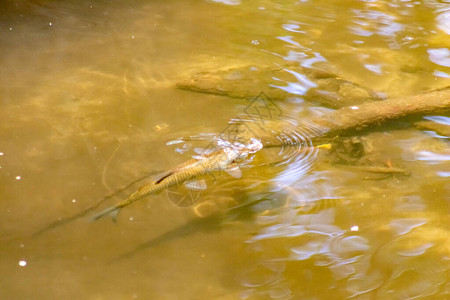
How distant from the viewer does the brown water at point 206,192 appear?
2678 mm

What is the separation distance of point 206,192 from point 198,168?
24 cm

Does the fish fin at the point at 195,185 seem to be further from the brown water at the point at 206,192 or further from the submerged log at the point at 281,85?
the submerged log at the point at 281,85

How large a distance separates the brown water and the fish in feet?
0.41

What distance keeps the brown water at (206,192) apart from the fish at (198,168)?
12 centimetres

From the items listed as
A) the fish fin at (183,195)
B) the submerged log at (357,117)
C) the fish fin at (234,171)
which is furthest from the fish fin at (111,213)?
the submerged log at (357,117)

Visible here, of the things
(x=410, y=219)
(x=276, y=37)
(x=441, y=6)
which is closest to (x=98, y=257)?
(x=410, y=219)

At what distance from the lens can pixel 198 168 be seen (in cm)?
305

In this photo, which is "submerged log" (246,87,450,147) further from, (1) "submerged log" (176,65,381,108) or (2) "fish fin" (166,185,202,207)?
(2) "fish fin" (166,185,202,207)

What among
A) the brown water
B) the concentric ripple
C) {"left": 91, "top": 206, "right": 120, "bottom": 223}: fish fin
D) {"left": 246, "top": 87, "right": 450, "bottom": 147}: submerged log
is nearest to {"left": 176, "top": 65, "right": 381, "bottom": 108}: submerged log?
the brown water

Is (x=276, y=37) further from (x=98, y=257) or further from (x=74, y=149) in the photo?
(x=98, y=257)

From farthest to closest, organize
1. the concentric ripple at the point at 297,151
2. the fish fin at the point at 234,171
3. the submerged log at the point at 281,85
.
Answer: the submerged log at the point at 281,85 → the concentric ripple at the point at 297,151 → the fish fin at the point at 234,171

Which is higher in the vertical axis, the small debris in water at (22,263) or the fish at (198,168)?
the fish at (198,168)

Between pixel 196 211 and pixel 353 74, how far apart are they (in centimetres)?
226

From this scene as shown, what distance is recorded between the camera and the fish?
2.86 metres
